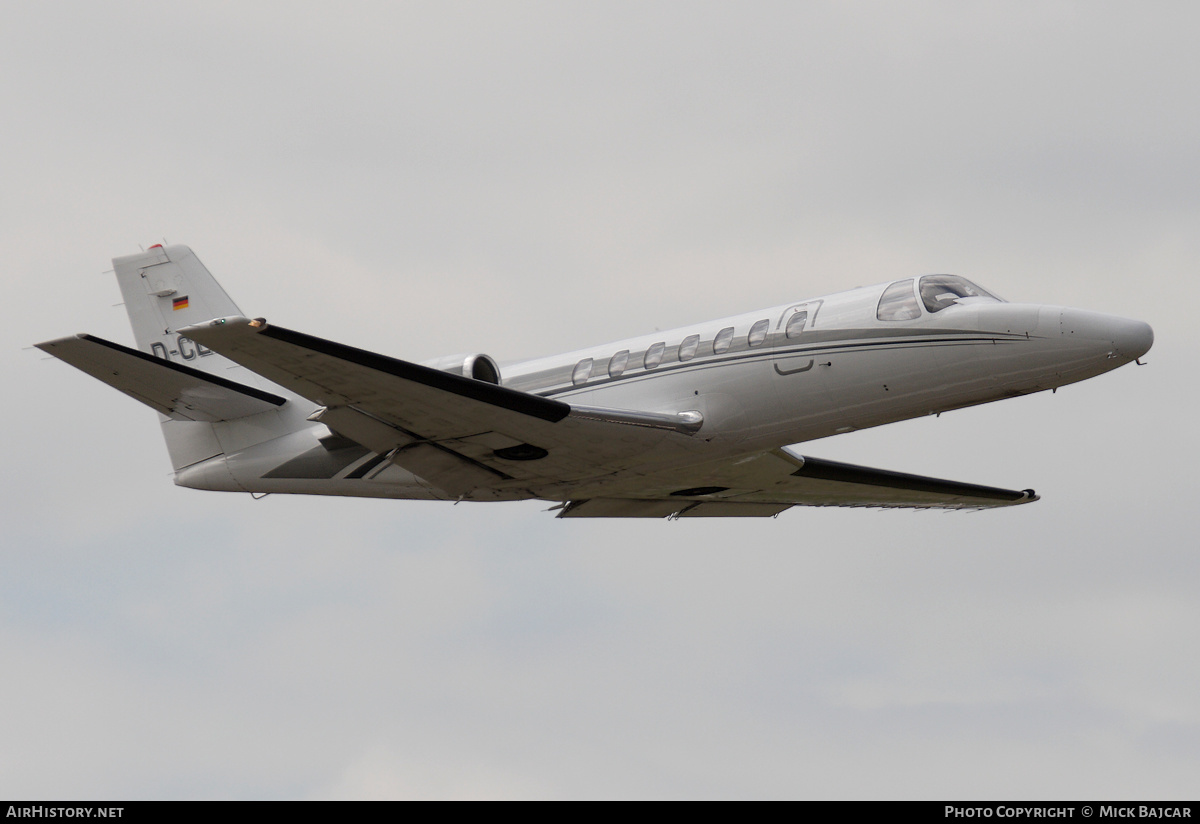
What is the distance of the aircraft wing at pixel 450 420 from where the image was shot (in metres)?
19.0

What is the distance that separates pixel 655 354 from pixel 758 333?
1.73 meters

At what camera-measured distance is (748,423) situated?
70.3 feet

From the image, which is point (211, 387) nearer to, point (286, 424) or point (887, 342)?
point (286, 424)

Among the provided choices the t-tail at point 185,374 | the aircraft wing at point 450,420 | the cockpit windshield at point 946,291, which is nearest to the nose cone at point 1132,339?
the cockpit windshield at point 946,291

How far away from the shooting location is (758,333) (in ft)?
70.6

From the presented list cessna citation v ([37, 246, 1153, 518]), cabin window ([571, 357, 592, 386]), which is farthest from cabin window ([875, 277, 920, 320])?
cabin window ([571, 357, 592, 386])

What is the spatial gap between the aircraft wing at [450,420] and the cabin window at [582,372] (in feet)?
4.78

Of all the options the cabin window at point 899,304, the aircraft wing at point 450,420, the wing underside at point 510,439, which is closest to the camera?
the aircraft wing at point 450,420

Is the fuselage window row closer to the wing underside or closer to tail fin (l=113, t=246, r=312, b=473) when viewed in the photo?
the wing underside

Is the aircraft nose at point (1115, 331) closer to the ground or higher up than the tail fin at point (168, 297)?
closer to the ground

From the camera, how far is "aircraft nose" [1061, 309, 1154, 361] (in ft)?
64.7

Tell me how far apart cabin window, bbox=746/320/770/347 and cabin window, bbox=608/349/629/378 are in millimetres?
2131

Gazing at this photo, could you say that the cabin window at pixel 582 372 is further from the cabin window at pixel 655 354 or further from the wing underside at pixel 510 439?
the wing underside at pixel 510 439
